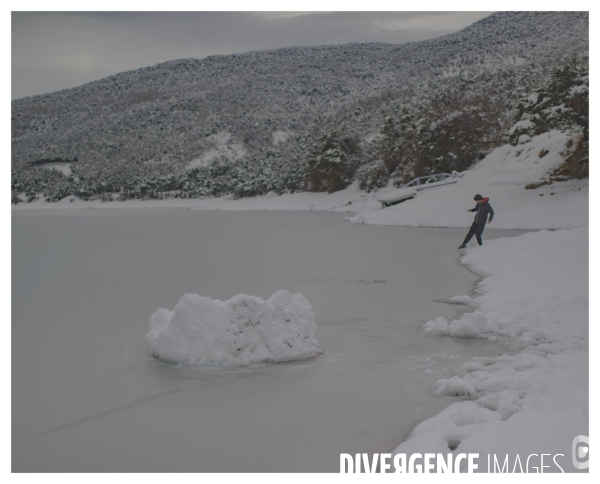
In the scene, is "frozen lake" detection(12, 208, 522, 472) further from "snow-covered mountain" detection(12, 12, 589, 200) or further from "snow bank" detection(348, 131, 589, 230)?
"snow-covered mountain" detection(12, 12, 589, 200)

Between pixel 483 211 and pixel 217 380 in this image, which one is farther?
pixel 483 211

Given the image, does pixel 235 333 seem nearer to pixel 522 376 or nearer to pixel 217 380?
pixel 217 380

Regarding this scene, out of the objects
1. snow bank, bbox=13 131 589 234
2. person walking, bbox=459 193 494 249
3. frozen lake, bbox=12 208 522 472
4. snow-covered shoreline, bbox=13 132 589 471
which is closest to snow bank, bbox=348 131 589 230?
snow bank, bbox=13 131 589 234

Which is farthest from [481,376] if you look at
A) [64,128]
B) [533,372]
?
[64,128]

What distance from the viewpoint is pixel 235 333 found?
5535mm

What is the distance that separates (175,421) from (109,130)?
10360 centimetres

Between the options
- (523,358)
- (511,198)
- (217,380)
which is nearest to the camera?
(217,380)

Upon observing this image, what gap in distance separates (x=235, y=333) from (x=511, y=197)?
19.0m

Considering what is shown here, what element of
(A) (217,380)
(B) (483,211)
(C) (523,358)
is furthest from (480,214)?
(A) (217,380)

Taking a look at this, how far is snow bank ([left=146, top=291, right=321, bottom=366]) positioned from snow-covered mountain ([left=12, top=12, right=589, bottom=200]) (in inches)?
1131

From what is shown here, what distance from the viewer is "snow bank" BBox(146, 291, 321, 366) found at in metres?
5.44

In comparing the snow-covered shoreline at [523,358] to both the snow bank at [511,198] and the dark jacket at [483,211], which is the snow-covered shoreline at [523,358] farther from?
the snow bank at [511,198]

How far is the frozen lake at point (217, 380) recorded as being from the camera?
3.68 m

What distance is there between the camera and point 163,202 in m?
63.8
